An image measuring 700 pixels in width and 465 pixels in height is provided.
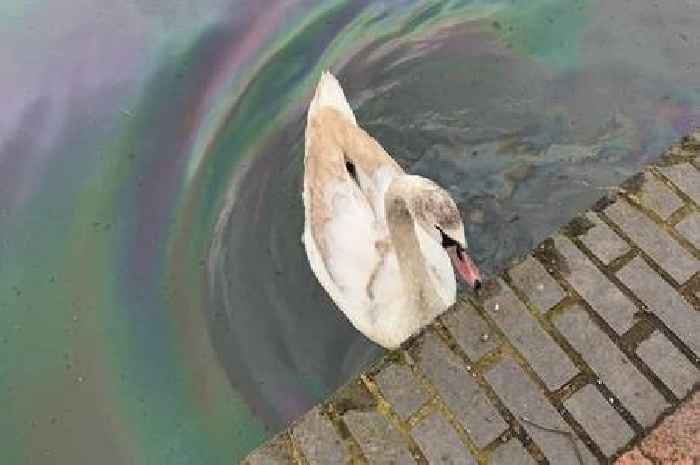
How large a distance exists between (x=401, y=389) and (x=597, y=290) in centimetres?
99

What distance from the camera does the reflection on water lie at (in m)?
4.52

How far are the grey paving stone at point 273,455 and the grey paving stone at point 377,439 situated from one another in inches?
11.1

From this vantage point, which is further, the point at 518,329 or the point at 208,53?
the point at 208,53

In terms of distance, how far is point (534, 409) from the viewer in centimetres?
348

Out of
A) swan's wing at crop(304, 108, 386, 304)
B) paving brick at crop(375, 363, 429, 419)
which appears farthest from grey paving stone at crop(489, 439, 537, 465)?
swan's wing at crop(304, 108, 386, 304)

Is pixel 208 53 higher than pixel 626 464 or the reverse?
higher

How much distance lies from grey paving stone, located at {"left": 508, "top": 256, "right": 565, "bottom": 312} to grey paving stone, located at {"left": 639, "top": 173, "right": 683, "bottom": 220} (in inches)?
24.5

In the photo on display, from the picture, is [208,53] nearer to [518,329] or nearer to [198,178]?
[198,178]

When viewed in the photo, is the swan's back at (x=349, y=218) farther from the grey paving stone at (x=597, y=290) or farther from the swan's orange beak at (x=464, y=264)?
the grey paving stone at (x=597, y=290)

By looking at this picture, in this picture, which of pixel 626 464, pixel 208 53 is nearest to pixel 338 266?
pixel 626 464

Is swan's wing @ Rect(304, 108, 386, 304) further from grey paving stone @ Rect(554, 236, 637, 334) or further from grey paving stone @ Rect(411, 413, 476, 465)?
grey paving stone @ Rect(554, 236, 637, 334)

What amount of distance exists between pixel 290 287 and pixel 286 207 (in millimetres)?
565

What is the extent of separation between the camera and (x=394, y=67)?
18.2ft

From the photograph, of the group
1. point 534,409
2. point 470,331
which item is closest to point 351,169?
point 470,331
